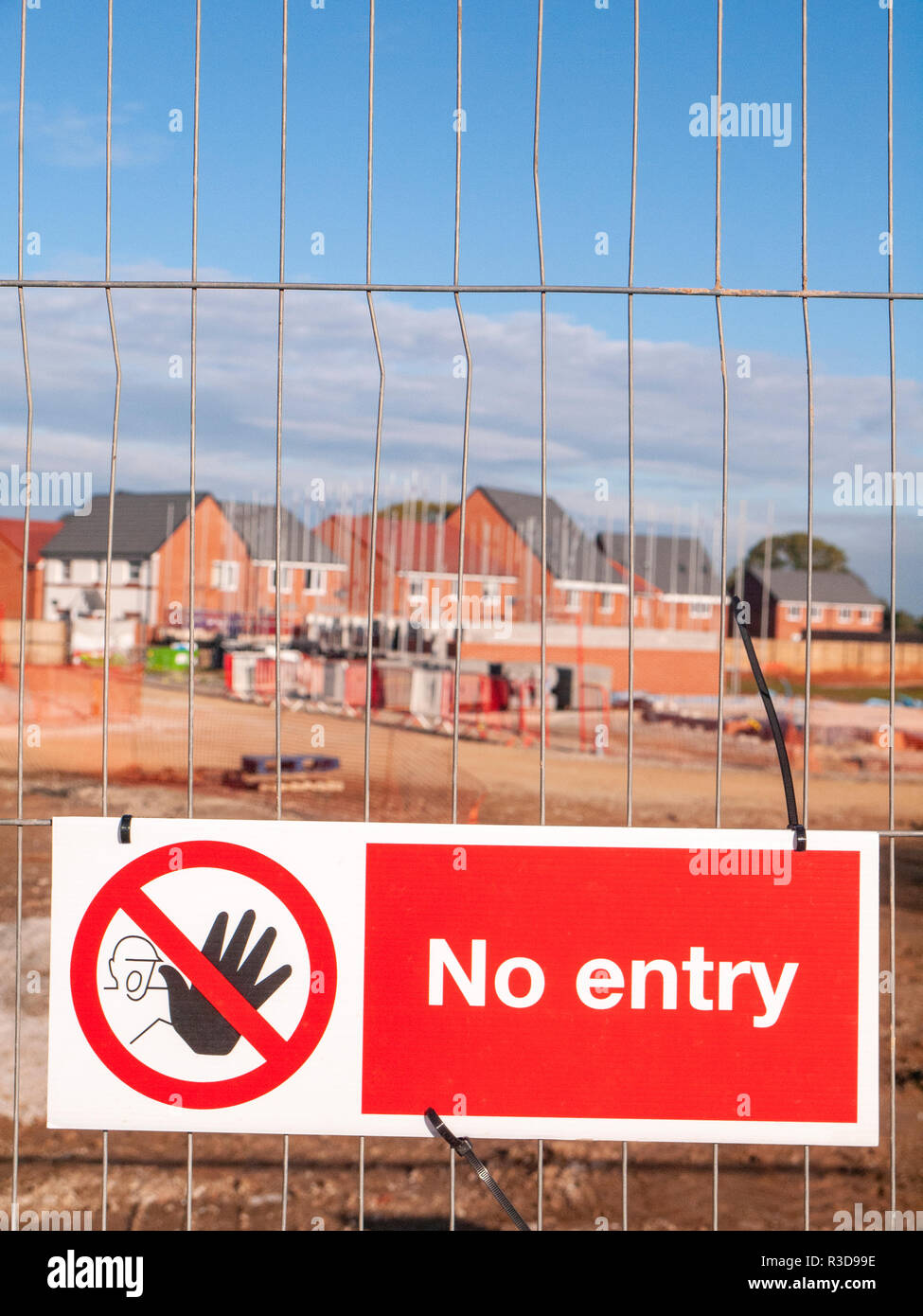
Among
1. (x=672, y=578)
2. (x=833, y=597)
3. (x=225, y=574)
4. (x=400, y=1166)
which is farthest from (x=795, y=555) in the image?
(x=400, y=1166)

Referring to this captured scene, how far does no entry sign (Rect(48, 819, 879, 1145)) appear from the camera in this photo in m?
2.83

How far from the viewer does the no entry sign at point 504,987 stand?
2.83 metres

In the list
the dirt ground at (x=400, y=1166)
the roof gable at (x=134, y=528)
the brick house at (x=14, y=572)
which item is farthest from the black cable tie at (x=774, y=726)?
the roof gable at (x=134, y=528)

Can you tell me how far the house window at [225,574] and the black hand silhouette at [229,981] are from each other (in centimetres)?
3661

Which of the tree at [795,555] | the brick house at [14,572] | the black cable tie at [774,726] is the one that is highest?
the tree at [795,555]

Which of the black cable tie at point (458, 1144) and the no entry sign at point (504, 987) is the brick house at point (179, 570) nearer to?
the no entry sign at point (504, 987)

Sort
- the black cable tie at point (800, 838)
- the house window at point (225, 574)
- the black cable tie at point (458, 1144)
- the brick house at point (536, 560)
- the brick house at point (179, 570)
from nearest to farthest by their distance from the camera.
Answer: the black cable tie at point (458, 1144) → the black cable tie at point (800, 838) → the brick house at point (179, 570) → the brick house at point (536, 560) → the house window at point (225, 574)

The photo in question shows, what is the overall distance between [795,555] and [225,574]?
4674cm

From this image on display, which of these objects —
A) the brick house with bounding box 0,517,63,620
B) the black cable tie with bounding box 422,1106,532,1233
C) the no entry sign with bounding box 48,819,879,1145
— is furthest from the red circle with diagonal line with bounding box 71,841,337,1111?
the brick house with bounding box 0,517,63,620

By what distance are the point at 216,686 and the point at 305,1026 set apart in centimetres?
2783

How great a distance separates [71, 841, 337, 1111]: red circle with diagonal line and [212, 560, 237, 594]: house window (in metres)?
36.5
